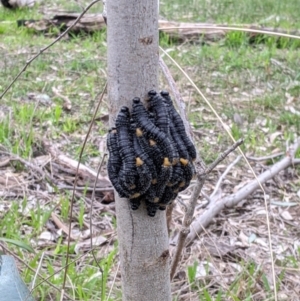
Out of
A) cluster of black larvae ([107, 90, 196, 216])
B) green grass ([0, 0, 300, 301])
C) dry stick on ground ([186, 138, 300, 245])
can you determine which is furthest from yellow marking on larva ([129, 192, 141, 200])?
dry stick on ground ([186, 138, 300, 245])

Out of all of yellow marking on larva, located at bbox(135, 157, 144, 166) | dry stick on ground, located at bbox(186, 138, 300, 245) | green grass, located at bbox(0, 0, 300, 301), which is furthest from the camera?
dry stick on ground, located at bbox(186, 138, 300, 245)

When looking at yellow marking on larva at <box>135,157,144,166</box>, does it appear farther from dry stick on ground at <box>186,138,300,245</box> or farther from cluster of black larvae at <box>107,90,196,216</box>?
dry stick on ground at <box>186,138,300,245</box>

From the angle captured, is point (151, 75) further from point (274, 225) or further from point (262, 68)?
point (262, 68)

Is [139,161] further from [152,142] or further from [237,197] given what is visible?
[237,197]

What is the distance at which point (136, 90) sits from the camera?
2.70 feet

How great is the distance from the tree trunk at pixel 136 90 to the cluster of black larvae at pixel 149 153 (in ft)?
0.09

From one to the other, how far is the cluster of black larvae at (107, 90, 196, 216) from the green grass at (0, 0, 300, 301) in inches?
23.4

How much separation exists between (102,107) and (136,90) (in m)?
2.01

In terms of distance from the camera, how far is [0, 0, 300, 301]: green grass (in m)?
1.56

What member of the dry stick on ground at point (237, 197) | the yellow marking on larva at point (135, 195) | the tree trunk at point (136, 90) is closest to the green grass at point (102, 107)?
the dry stick on ground at point (237, 197)

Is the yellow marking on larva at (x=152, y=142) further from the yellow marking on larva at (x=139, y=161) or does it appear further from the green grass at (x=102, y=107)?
the green grass at (x=102, y=107)

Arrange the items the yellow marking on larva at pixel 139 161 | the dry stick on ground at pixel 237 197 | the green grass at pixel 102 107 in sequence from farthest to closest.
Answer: the dry stick on ground at pixel 237 197, the green grass at pixel 102 107, the yellow marking on larva at pixel 139 161

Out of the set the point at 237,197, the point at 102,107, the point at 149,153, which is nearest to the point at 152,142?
the point at 149,153

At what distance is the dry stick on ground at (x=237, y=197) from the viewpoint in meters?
1.78
